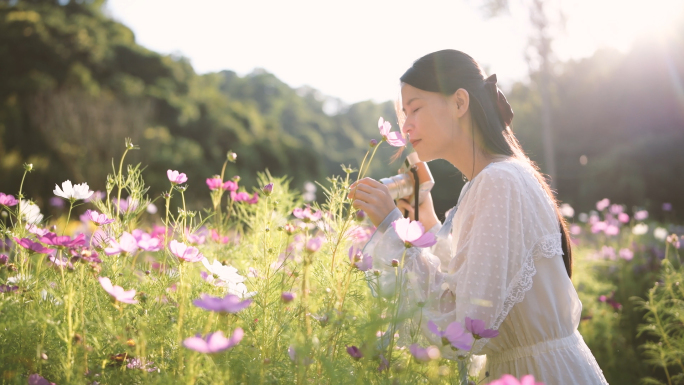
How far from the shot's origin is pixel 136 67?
12.5 metres

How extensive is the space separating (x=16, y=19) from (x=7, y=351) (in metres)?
12.1

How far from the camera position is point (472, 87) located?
1411mm

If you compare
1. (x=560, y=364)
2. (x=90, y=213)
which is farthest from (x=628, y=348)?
(x=90, y=213)

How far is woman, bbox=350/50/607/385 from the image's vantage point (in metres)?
1.11

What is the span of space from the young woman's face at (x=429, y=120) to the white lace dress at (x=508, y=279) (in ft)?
0.71

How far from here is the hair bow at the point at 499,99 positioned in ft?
4.75

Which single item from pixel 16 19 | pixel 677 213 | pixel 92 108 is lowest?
pixel 677 213

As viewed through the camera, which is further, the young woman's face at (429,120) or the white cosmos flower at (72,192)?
the young woman's face at (429,120)

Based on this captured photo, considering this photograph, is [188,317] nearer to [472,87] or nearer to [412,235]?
[412,235]

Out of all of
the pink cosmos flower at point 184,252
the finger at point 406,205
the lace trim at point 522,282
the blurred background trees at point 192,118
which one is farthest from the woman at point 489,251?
the blurred background trees at point 192,118

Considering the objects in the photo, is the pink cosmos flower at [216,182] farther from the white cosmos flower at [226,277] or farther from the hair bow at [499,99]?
the hair bow at [499,99]

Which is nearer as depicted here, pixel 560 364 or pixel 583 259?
pixel 560 364

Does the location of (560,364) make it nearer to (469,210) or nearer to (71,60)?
(469,210)

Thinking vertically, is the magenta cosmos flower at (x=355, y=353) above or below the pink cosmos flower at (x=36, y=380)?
above
